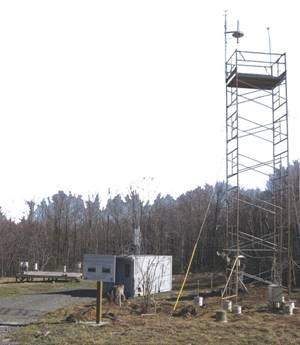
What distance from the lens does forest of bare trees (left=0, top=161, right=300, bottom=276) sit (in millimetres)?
45031

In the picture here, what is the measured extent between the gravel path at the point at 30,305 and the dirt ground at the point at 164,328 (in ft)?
1.49

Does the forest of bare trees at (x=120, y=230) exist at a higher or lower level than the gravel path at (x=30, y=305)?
higher

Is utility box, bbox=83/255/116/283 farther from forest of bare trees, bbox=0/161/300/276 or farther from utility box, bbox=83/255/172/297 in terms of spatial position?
forest of bare trees, bbox=0/161/300/276

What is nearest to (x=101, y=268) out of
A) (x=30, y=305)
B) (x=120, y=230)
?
(x=30, y=305)

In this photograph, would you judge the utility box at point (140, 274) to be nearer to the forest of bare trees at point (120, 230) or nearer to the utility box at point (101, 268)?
the utility box at point (101, 268)

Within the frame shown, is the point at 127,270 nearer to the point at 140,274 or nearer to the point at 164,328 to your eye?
the point at 140,274

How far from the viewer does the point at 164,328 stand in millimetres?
10773

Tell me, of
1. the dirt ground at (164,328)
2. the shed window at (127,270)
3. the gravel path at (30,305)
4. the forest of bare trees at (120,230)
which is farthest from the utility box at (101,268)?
the forest of bare trees at (120,230)

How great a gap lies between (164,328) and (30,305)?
297 inches

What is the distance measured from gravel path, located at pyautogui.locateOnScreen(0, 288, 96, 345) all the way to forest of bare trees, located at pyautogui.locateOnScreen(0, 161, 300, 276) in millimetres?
20926

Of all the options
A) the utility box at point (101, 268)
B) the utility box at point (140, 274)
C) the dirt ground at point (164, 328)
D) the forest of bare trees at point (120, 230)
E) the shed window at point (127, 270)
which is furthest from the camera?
the forest of bare trees at point (120, 230)

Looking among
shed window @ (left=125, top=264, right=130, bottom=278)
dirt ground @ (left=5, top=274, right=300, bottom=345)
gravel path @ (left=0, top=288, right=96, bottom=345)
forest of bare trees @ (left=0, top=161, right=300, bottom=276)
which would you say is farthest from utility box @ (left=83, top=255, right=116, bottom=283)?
forest of bare trees @ (left=0, top=161, right=300, bottom=276)

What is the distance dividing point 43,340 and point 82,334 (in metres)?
0.78

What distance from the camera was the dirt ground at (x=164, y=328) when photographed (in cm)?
962
